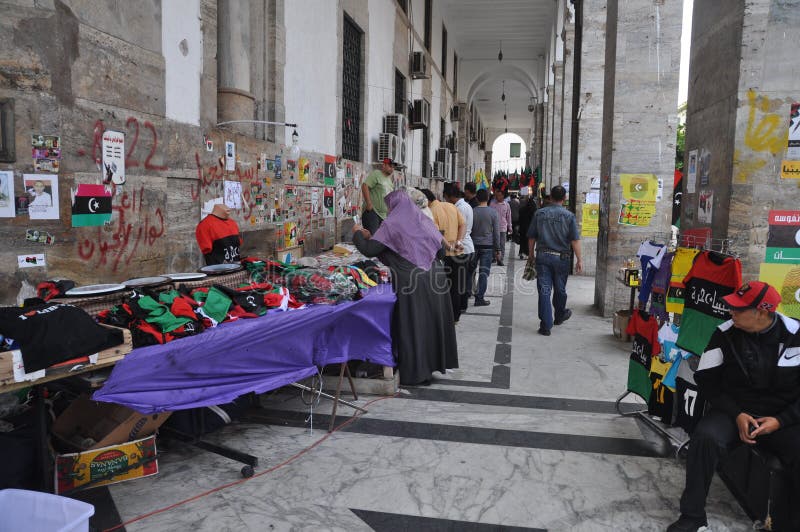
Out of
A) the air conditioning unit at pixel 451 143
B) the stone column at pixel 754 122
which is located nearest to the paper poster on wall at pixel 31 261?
the stone column at pixel 754 122

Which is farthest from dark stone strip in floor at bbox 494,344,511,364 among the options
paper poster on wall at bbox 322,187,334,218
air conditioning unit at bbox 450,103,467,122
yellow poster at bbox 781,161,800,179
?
air conditioning unit at bbox 450,103,467,122

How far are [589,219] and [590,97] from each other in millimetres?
2430

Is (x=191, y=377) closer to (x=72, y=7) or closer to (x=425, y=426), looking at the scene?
(x=425, y=426)

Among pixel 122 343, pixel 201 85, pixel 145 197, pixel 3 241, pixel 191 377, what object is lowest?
pixel 191 377

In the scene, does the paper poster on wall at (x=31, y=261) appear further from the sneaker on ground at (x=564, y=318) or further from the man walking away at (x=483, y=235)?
the man walking away at (x=483, y=235)

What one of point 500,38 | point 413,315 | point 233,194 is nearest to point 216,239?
point 233,194

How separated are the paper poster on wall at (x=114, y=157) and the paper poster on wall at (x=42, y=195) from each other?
1.72ft

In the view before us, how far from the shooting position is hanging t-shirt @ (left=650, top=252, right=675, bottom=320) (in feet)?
13.6

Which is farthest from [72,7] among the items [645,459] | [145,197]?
[645,459]

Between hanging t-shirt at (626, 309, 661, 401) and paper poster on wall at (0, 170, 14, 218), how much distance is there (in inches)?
174

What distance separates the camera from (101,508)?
3059 millimetres

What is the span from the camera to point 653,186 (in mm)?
7820

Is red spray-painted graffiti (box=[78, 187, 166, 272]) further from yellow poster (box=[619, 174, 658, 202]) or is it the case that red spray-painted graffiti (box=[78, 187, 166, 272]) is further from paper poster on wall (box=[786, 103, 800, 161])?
yellow poster (box=[619, 174, 658, 202])

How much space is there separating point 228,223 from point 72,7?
6.99ft
